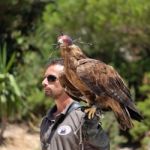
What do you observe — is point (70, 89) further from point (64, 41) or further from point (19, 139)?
point (19, 139)

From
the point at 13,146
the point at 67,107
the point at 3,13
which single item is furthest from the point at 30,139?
the point at 67,107

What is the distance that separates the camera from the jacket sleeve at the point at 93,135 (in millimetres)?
3898

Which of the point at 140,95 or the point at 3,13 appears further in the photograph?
the point at 3,13

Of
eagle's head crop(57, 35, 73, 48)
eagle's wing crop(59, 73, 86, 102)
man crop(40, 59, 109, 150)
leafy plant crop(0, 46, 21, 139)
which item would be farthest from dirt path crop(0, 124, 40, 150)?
eagle's head crop(57, 35, 73, 48)

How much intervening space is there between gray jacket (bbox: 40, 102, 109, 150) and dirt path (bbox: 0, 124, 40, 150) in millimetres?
9025

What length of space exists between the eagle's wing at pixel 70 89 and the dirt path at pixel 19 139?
9105mm

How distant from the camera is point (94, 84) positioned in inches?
150

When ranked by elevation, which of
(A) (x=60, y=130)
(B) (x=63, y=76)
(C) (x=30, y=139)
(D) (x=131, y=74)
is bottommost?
(C) (x=30, y=139)

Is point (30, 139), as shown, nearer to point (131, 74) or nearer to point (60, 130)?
point (131, 74)

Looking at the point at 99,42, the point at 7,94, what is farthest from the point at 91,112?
the point at 99,42

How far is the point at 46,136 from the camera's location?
4.10 m

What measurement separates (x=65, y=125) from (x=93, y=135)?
0.65 feet

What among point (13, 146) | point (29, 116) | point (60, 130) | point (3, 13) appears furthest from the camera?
point (3, 13)

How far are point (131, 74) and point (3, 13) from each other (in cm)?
492
